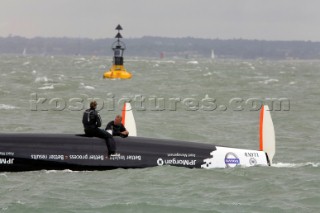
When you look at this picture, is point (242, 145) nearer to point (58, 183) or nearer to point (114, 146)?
point (114, 146)

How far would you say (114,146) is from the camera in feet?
51.0

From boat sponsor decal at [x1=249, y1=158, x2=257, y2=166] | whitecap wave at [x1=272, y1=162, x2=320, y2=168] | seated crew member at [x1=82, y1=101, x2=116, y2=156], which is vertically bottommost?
whitecap wave at [x1=272, y1=162, x2=320, y2=168]

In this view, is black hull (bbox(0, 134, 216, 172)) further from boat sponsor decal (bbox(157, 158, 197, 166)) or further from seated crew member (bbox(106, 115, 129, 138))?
seated crew member (bbox(106, 115, 129, 138))

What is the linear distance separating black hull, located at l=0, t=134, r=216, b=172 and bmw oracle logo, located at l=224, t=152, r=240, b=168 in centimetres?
62

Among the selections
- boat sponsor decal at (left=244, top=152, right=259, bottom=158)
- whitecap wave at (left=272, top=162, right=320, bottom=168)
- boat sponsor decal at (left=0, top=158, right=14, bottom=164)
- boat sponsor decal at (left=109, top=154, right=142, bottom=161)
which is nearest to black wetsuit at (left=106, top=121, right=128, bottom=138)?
boat sponsor decal at (left=109, top=154, right=142, bottom=161)

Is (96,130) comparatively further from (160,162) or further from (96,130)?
(160,162)

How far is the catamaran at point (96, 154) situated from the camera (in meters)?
15.3

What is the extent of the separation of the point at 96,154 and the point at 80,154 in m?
0.34

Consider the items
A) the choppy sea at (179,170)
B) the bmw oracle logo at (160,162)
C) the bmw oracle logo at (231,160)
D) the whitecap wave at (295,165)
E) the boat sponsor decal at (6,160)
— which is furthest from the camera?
the whitecap wave at (295,165)

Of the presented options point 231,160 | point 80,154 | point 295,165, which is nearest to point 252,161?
point 231,160

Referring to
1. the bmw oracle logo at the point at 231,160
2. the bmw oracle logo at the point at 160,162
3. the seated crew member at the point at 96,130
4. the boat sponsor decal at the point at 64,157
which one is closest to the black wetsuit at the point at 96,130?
the seated crew member at the point at 96,130

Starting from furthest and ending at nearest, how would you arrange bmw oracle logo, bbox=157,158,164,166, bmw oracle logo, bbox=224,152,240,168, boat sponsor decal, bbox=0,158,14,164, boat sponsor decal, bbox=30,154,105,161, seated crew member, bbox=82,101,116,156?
bmw oracle logo, bbox=224,152,240,168, bmw oracle logo, bbox=157,158,164,166, seated crew member, bbox=82,101,116,156, boat sponsor decal, bbox=30,154,105,161, boat sponsor decal, bbox=0,158,14,164

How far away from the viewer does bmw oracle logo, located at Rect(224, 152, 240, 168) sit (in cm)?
1620

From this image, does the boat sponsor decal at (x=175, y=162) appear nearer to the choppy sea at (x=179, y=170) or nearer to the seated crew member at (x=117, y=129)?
the choppy sea at (x=179, y=170)
